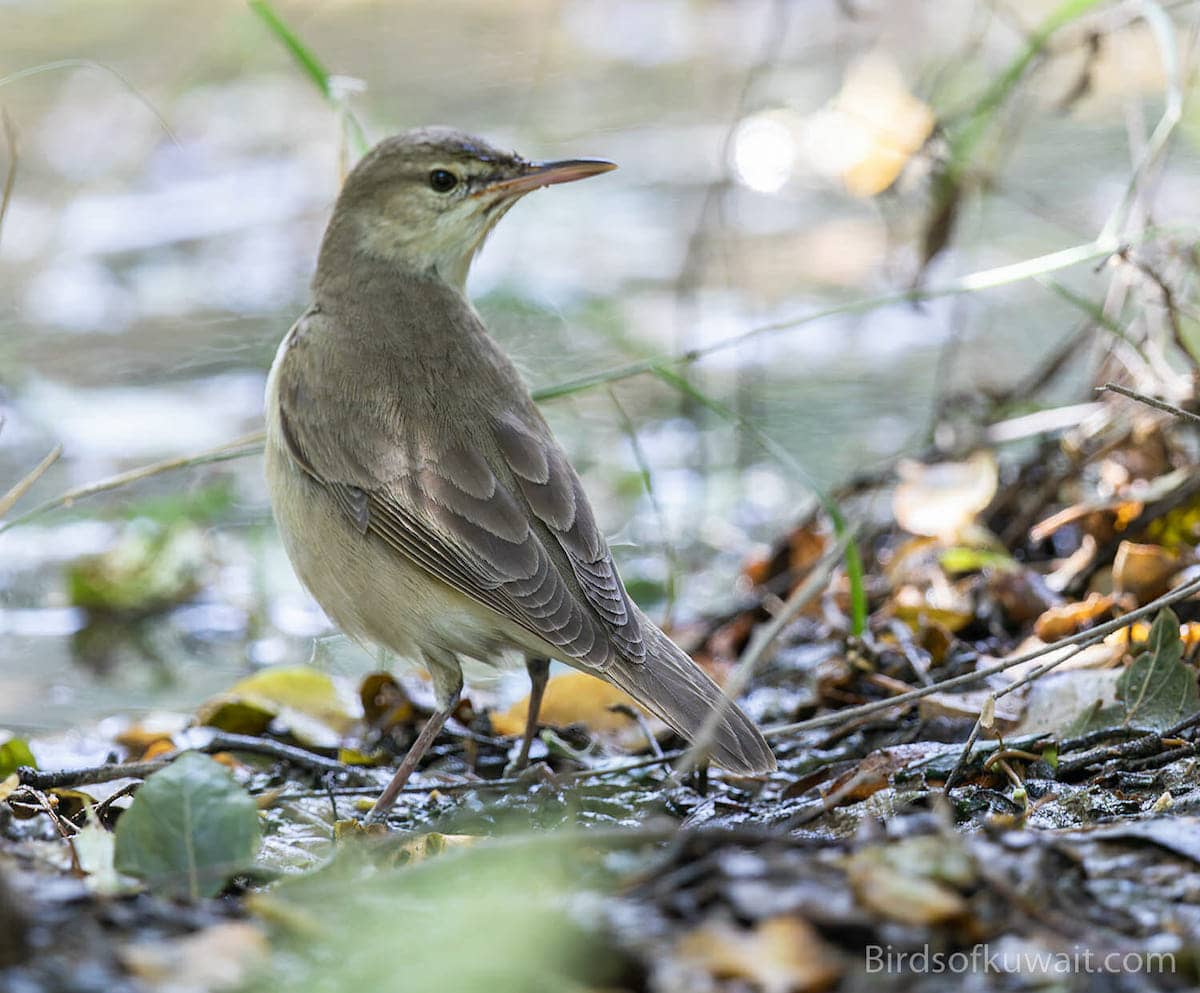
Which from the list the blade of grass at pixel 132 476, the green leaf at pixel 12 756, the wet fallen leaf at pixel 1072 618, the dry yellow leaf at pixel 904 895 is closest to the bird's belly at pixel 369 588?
the blade of grass at pixel 132 476

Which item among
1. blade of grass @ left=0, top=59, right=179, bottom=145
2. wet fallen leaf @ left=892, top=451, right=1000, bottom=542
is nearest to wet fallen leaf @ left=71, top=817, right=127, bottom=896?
blade of grass @ left=0, top=59, right=179, bottom=145

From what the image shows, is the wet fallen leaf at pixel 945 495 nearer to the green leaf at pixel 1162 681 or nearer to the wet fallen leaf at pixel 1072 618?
the wet fallen leaf at pixel 1072 618

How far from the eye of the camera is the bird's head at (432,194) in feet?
14.8

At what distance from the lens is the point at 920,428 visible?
22.6ft

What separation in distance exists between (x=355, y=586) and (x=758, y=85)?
7223mm

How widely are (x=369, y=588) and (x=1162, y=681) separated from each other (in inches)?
79.7

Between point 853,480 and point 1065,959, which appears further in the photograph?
point 853,480

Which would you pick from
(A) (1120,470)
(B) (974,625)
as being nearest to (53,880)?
(B) (974,625)

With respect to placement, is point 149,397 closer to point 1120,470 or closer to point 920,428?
point 920,428

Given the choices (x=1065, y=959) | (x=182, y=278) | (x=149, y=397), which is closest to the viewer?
(x=1065, y=959)

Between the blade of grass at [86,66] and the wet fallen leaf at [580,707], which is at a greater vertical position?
the blade of grass at [86,66]

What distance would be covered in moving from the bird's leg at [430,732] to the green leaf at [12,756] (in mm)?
910

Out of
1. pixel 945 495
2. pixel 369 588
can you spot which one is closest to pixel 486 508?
pixel 369 588

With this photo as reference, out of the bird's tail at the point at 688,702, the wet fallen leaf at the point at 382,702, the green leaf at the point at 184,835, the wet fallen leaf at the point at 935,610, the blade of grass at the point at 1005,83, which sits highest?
the blade of grass at the point at 1005,83
